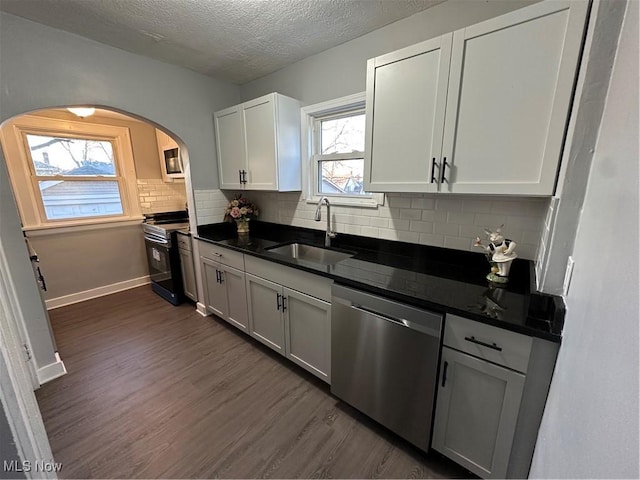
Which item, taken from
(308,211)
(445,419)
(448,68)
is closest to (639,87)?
(448,68)

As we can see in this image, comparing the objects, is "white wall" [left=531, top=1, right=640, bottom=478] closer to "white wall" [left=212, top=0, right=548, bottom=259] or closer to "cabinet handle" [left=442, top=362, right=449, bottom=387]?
"cabinet handle" [left=442, top=362, right=449, bottom=387]

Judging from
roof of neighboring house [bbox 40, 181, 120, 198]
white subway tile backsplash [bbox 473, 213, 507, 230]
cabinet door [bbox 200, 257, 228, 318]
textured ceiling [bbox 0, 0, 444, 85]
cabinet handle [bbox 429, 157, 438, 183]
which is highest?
textured ceiling [bbox 0, 0, 444, 85]

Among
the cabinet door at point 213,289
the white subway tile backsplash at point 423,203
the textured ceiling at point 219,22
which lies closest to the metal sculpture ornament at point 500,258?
the white subway tile backsplash at point 423,203

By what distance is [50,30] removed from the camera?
1.81m

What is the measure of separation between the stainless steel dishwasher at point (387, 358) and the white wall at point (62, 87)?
2.21 meters

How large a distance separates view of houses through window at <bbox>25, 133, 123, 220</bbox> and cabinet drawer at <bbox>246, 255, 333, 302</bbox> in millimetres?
2743

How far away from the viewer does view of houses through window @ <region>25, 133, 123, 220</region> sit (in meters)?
3.02

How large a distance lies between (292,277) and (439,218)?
1.10 meters

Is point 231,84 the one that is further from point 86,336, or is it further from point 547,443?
point 547,443

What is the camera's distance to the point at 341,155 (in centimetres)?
225

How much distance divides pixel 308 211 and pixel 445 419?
1887 millimetres

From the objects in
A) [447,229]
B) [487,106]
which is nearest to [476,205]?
[447,229]

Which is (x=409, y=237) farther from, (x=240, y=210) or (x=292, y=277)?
(x=240, y=210)

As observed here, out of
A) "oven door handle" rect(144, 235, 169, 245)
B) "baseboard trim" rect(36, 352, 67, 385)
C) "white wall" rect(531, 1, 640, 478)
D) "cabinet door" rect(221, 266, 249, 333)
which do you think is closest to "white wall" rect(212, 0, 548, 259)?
"white wall" rect(531, 1, 640, 478)
